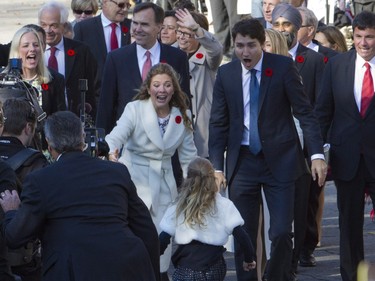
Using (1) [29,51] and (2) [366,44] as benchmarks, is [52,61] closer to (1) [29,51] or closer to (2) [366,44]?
(1) [29,51]

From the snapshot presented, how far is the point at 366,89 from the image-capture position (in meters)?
9.53

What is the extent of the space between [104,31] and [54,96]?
206cm

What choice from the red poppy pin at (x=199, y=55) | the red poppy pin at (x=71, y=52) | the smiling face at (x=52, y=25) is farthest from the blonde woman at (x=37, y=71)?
the red poppy pin at (x=199, y=55)

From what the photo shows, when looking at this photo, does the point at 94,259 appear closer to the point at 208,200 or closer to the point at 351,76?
the point at 208,200

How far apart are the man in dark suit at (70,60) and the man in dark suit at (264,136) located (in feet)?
7.01

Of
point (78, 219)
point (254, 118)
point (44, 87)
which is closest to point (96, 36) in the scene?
point (44, 87)

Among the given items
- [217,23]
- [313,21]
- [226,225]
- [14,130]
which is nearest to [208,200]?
[226,225]

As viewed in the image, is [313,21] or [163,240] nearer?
[163,240]

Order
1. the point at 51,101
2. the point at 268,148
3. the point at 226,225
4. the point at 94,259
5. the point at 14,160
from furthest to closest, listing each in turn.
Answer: the point at 51,101 < the point at 268,148 < the point at 226,225 < the point at 14,160 < the point at 94,259

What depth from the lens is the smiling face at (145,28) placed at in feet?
34.1

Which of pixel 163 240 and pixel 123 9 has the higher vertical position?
pixel 123 9

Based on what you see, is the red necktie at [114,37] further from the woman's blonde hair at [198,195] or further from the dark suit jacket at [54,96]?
the woman's blonde hair at [198,195]

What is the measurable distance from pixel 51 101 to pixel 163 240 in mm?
2129

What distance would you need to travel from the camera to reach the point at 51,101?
401 inches
